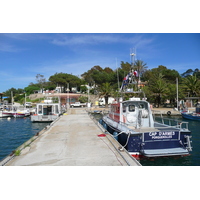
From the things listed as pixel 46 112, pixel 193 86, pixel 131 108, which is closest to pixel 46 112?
pixel 46 112

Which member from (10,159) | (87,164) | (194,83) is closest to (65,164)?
(87,164)

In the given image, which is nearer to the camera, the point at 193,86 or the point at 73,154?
the point at 73,154

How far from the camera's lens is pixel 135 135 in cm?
1039

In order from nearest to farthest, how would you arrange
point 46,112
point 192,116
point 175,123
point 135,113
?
point 135,113
point 175,123
point 192,116
point 46,112

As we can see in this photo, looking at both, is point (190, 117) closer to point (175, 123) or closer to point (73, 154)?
point (175, 123)

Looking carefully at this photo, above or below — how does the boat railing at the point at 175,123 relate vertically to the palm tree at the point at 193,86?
below

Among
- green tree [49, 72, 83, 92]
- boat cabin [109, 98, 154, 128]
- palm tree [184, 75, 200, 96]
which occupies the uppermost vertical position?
green tree [49, 72, 83, 92]

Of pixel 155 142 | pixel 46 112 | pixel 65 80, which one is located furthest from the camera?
pixel 65 80

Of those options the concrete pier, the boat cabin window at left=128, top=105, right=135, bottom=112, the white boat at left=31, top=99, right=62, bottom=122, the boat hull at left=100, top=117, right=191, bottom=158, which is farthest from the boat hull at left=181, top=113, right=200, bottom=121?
the concrete pier

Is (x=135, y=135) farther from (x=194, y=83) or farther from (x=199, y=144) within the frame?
(x=194, y=83)

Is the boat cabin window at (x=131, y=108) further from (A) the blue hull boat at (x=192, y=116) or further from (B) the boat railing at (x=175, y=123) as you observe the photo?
(A) the blue hull boat at (x=192, y=116)

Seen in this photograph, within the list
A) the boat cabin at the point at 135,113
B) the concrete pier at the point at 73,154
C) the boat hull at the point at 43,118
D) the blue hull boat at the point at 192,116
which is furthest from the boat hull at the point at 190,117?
the concrete pier at the point at 73,154

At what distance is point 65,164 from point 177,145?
6.09 m

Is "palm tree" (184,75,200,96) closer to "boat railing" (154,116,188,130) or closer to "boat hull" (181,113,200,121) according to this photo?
"boat hull" (181,113,200,121)
